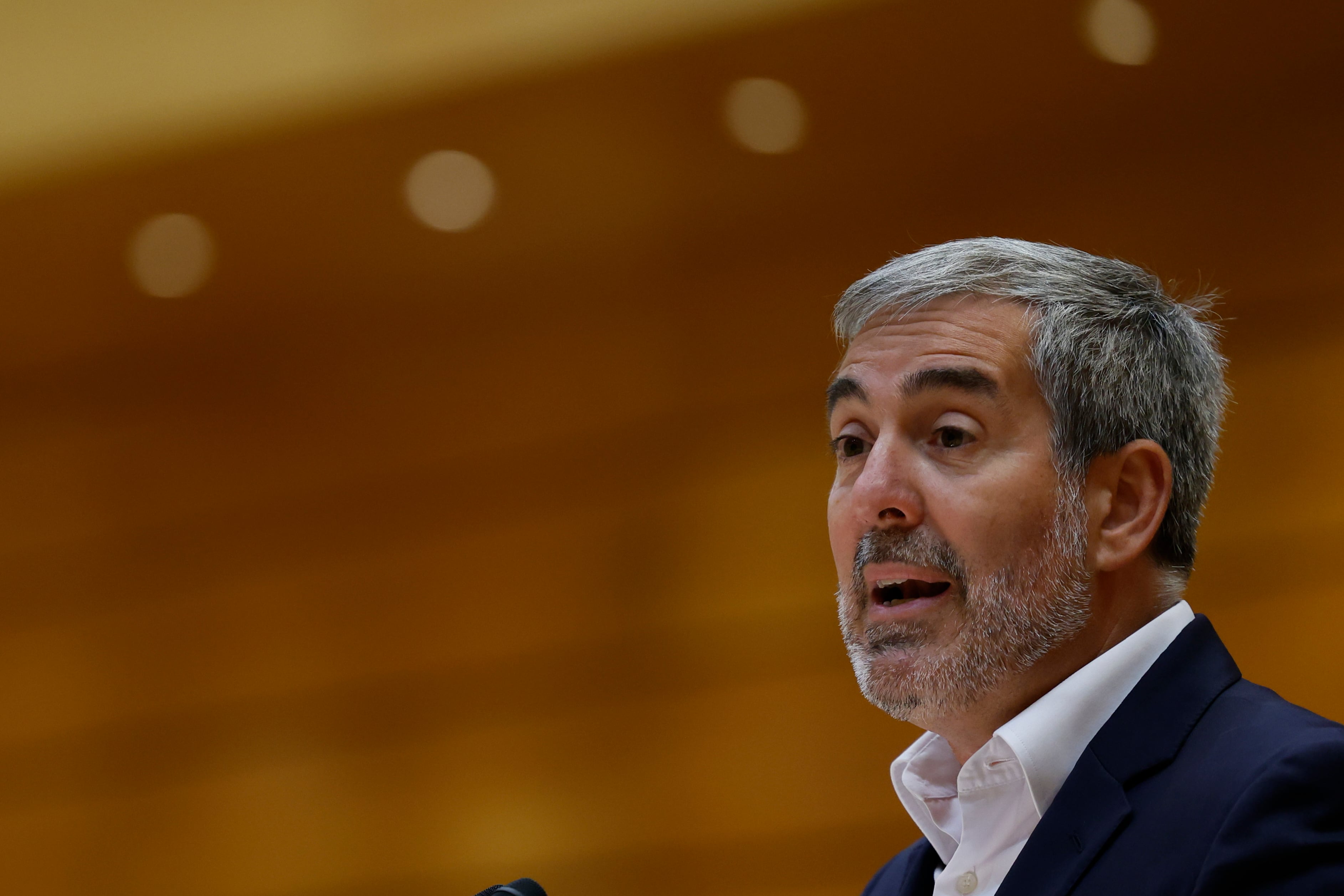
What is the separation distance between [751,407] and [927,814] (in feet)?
5.31

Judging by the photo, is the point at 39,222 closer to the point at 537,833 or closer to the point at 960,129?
the point at 537,833

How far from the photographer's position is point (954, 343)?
1567mm

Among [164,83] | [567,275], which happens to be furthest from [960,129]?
[164,83]

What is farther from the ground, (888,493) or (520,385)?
(520,385)

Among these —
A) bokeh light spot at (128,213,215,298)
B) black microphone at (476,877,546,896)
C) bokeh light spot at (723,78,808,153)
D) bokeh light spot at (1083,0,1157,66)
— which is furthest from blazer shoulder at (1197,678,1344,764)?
bokeh light spot at (128,213,215,298)

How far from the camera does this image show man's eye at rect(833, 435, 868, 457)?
5.41 ft

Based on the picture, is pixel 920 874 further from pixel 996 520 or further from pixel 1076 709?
pixel 996 520

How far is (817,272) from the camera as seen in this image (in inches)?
120

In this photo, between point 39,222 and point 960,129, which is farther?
point 39,222

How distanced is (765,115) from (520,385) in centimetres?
92

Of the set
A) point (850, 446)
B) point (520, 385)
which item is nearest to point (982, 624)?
point (850, 446)

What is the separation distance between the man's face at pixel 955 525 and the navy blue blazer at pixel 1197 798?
155mm

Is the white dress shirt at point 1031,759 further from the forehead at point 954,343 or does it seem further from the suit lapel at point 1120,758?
the forehead at point 954,343

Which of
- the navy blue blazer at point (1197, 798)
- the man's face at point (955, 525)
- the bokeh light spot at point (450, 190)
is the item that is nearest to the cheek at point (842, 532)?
the man's face at point (955, 525)
